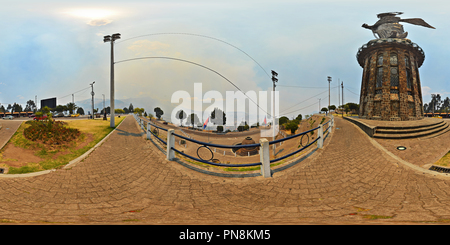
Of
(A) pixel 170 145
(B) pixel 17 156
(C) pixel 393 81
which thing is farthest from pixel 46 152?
(C) pixel 393 81

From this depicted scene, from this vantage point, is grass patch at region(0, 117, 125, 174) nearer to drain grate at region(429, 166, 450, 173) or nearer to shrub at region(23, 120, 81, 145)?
shrub at region(23, 120, 81, 145)

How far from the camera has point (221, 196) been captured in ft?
13.0

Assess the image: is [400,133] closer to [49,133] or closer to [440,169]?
[440,169]

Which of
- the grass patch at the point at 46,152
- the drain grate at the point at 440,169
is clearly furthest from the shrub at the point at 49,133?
the drain grate at the point at 440,169

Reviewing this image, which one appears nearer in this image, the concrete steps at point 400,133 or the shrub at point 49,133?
the shrub at point 49,133

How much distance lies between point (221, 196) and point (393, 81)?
29.4 m

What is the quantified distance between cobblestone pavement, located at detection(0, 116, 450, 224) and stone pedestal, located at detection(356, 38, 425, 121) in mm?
22307

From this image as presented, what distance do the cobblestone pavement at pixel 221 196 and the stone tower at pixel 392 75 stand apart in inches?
883

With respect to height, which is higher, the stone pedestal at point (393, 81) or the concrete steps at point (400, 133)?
the stone pedestal at point (393, 81)

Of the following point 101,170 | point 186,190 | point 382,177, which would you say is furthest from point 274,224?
point 101,170

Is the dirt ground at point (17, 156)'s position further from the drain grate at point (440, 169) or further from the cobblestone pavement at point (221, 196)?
the drain grate at point (440, 169)

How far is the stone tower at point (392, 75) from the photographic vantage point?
21.7 metres

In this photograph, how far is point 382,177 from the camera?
5.15 meters

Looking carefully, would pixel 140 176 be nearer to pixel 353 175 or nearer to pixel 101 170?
pixel 101 170
